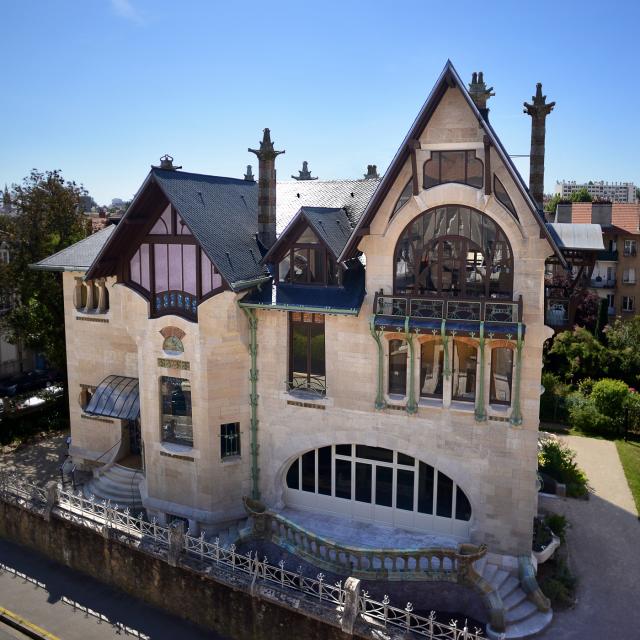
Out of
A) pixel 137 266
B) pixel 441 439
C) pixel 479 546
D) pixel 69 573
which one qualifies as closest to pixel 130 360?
pixel 137 266

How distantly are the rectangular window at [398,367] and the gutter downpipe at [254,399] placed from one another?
506 centimetres

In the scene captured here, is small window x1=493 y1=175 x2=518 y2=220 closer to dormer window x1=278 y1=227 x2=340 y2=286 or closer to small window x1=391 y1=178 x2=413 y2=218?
small window x1=391 y1=178 x2=413 y2=218

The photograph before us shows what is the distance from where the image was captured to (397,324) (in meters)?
20.0

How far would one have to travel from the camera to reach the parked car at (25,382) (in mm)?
44906

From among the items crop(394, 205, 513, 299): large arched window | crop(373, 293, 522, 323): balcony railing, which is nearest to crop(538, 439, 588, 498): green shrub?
crop(373, 293, 522, 323): balcony railing

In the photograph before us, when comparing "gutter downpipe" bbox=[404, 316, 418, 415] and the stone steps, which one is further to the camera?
the stone steps

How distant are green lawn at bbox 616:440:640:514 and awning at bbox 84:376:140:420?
70.7 feet

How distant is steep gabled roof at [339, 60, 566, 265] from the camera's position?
1783cm

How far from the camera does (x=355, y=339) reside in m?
21.3

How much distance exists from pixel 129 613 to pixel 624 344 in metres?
36.8

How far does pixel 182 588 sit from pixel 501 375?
12.6 m

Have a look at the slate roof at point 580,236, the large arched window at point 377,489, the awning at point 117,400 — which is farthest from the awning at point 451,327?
the awning at point 117,400

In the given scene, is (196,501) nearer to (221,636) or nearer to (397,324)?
(221,636)

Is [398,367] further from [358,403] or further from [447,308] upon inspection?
[447,308]
